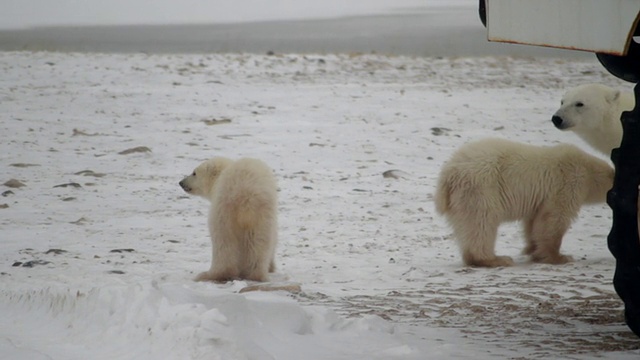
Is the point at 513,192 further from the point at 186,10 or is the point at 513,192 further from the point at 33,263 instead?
the point at 186,10

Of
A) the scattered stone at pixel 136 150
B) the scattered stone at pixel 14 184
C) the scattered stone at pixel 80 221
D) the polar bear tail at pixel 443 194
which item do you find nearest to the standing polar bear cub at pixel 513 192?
the polar bear tail at pixel 443 194

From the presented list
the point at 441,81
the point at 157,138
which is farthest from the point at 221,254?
the point at 441,81

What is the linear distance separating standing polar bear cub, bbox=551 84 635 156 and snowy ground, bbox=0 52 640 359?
2.70 feet

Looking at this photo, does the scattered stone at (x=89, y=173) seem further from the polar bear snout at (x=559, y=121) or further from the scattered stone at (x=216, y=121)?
the polar bear snout at (x=559, y=121)

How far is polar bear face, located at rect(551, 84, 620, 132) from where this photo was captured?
829 centimetres

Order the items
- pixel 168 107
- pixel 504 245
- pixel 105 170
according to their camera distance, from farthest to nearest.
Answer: pixel 168 107 → pixel 105 170 → pixel 504 245

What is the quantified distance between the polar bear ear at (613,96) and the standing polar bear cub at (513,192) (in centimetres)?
79

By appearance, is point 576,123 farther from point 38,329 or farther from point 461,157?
point 38,329

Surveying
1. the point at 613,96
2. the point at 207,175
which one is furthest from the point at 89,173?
the point at 613,96

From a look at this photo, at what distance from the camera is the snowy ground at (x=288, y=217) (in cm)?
473

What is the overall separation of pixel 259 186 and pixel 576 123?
310 cm

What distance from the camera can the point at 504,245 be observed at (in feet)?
27.5

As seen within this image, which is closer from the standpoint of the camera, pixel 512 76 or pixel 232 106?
pixel 232 106

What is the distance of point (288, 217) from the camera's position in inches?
347
